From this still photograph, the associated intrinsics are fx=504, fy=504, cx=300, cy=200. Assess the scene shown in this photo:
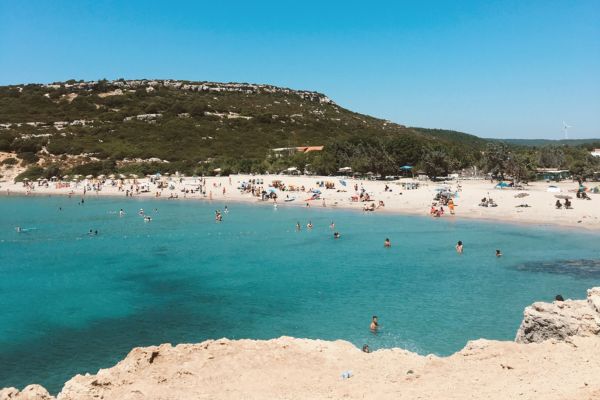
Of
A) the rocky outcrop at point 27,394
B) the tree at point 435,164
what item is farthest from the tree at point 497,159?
the rocky outcrop at point 27,394

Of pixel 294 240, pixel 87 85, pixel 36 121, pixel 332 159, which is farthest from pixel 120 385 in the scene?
pixel 87 85

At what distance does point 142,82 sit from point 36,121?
2001 inches

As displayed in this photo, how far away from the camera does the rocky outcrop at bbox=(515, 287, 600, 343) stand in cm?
1183

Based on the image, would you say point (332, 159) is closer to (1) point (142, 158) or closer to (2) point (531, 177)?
(2) point (531, 177)

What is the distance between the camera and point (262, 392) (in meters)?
10.7

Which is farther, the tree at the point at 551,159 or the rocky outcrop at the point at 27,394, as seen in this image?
the tree at the point at 551,159

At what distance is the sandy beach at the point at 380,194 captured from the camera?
43594 millimetres

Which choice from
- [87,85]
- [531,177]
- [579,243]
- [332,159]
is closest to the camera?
[579,243]

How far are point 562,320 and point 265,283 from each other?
15319 mm

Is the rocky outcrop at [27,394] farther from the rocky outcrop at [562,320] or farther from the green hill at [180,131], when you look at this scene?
the green hill at [180,131]

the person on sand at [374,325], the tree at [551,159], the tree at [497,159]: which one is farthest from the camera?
the tree at [551,159]

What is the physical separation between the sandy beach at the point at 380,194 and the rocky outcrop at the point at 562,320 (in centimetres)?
2899

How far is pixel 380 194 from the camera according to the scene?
58.1 metres

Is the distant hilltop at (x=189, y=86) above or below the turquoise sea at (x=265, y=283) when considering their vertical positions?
above
